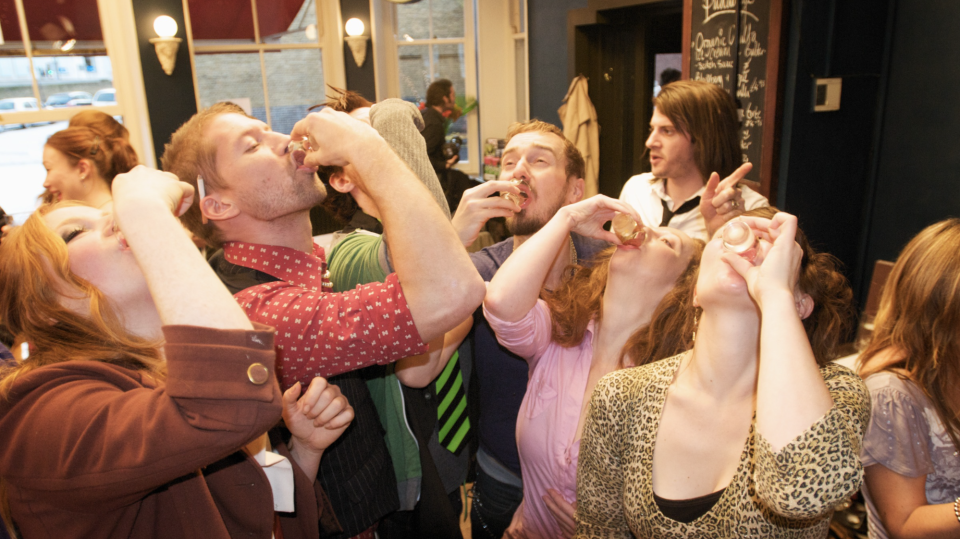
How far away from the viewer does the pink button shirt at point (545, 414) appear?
1457mm

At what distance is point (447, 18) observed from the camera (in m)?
6.45

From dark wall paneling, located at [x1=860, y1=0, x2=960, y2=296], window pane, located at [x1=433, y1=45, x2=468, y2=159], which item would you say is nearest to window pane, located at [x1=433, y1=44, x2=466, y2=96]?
window pane, located at [x1=433, y1=45, x2=468, y2=159]

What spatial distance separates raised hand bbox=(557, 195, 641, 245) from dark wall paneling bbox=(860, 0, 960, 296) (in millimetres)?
2232

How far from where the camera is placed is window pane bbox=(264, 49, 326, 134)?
5969 millimetres

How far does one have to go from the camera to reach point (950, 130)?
283cm

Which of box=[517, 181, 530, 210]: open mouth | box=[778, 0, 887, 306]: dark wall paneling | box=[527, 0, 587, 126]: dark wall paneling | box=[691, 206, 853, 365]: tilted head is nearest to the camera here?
box=[691, 206, 853, 365]: tilted head

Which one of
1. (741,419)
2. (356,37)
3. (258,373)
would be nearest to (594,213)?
(741,419)

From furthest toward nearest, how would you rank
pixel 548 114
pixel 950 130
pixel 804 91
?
pixel 548 114
pixel 804 91
pixel 950 130

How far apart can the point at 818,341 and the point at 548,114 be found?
456cm

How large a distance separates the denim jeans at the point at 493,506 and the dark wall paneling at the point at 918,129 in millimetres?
2557

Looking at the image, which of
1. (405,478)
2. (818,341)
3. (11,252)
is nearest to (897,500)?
(818,341)

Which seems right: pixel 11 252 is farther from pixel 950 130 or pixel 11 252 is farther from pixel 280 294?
pixel 950 130

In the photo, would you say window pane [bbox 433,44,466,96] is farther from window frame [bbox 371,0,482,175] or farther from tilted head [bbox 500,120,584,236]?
tilted head [bbox 500,120,584,236]

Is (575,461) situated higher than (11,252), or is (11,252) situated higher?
(11,252)
